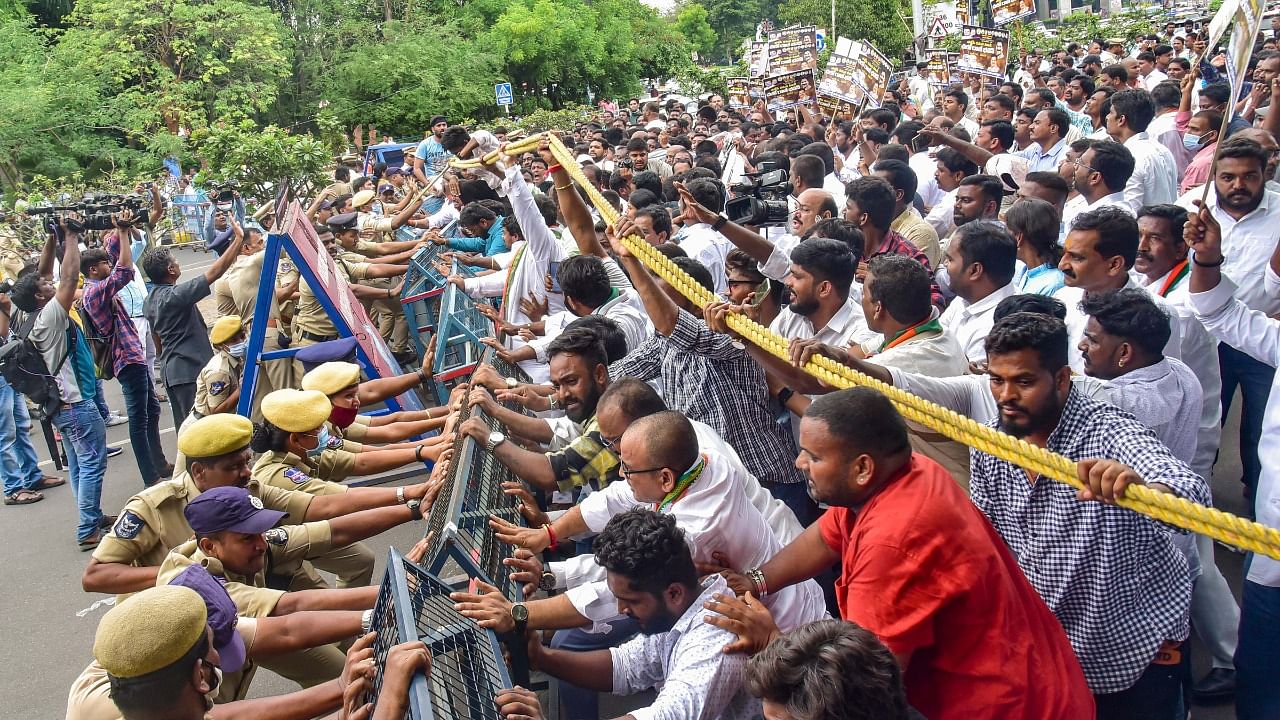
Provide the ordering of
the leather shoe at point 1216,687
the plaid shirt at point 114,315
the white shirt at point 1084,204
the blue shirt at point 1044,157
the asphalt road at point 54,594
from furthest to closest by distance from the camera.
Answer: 1. the blue shirt at point 1044,157
2. the plaid shirt at point 114,315
3. the white shirt at point 1084,204
4. the asphalt road at point 54,594
5. the leather shoe at point 1216,687

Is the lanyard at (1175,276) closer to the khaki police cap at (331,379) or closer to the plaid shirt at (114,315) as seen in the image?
the khaki police cap at (331,379)

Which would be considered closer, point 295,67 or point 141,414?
point 141,414

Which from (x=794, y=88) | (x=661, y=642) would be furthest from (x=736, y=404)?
(x=794, y=88)

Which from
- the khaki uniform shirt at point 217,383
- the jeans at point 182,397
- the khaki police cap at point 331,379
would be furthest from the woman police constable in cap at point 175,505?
the jeans at point 182,397

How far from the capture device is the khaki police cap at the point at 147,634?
2.42 meters

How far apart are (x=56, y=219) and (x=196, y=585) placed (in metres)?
6.16

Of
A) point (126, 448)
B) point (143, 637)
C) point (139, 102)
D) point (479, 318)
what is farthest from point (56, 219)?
point (139, 102)

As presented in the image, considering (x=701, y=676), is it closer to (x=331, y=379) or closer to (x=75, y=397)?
(x=331, y=379)

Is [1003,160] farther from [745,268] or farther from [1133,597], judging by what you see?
[1133,597]

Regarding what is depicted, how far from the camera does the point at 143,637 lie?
96.1 inches

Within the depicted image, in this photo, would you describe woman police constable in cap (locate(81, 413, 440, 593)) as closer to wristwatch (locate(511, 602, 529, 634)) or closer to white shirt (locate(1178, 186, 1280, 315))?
wristwatch (locate(511, 602, 529, 634))

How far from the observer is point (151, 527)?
152 inches

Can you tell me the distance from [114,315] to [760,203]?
5561 mm

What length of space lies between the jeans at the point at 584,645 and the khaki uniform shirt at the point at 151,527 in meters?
1.32
